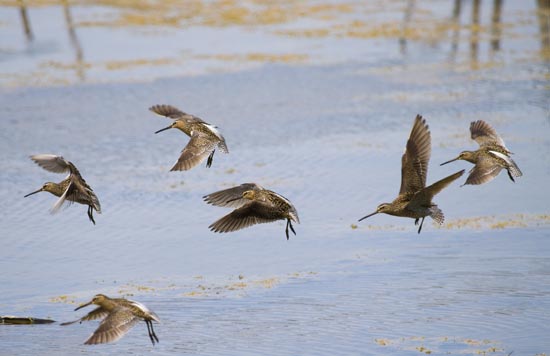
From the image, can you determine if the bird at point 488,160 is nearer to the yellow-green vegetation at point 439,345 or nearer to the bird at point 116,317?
the yellow-green vegetation at point 439,345

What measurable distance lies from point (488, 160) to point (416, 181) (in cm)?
155

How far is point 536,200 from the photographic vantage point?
528 inches

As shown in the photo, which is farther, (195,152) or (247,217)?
(195,152)

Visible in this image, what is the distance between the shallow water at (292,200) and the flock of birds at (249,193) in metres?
0.89

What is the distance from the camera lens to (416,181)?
31.9 ft

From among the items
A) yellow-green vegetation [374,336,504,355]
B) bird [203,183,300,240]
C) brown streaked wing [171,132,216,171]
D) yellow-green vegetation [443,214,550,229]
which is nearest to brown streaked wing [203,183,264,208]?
bird [203,183,300,240]

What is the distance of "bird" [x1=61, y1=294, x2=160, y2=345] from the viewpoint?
27.2ft

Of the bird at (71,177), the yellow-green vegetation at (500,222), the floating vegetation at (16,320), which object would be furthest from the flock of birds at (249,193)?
the yellow-green vegetation at (500,222)

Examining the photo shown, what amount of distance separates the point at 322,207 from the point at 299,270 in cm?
220

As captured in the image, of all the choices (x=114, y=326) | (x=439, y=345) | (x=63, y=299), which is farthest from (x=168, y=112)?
(x=439, y=345)

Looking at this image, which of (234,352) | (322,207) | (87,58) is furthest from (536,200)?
(87,58)

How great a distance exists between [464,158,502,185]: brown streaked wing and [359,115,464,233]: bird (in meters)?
0.95

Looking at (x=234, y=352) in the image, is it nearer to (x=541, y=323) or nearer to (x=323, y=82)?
(x=541, y=323)

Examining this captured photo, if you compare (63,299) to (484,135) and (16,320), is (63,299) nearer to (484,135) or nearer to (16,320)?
(16,320)
